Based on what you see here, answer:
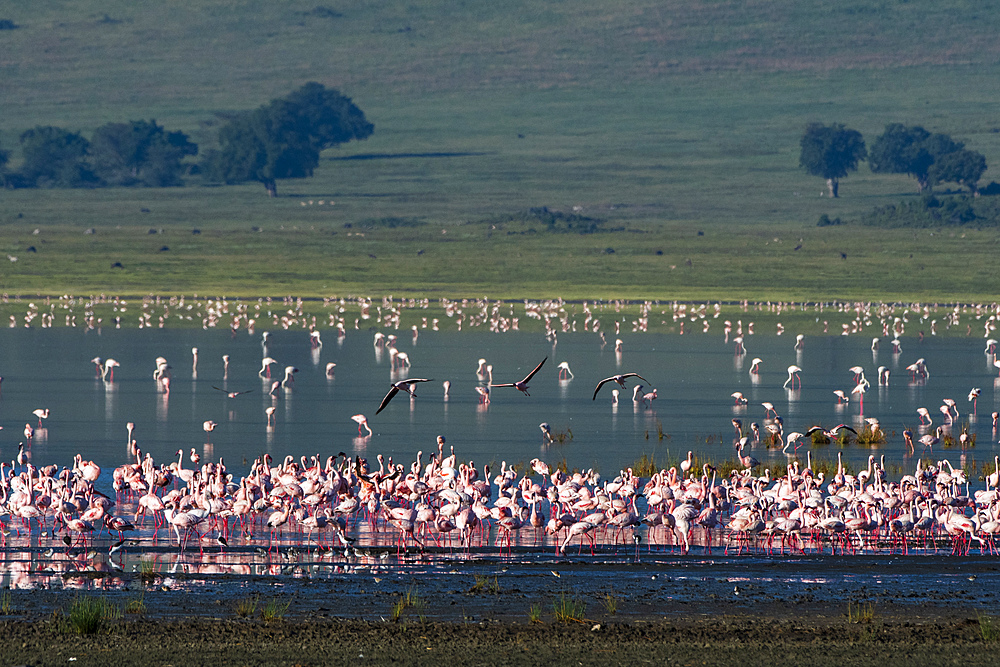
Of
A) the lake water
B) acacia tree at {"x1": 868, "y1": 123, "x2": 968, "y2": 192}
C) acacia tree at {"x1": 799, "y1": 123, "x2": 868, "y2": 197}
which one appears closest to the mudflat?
the lake water

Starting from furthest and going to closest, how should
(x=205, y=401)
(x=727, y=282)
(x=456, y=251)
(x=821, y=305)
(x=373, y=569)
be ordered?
(x=456, y=251) → (x=727, y=282) → (x=821, y=305) → (x=205, y=401) → (x=373, y=569)

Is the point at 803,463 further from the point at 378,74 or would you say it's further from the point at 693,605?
the point at 378,74

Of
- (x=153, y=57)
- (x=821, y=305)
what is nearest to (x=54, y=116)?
(x=153, y=57)

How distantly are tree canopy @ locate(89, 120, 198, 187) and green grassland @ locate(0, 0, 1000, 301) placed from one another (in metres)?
5.23

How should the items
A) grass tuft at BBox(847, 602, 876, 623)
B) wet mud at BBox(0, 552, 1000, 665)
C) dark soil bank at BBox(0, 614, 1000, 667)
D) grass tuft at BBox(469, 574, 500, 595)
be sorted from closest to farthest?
dark soil bank at BBox(0, 614, 1000, 667) < wet mud at BBox(0, 552, 1000, 665) < grass tuft at BBox(847, 602, 876, 623) < grass tuft at BBox(469, 574, 500, 595)

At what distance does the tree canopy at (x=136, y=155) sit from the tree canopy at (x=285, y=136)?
3.45 m

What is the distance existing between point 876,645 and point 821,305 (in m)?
54.7

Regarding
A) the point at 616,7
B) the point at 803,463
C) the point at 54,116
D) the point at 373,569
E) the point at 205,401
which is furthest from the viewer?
the point at 616,7

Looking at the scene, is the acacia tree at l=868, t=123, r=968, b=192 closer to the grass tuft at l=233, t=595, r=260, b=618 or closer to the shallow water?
the shallow water

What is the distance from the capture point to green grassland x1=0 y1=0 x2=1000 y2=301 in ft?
265

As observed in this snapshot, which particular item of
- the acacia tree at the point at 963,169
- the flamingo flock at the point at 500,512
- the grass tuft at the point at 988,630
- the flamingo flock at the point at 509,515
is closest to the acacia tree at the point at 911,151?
the acacia tree at the point at 963,169

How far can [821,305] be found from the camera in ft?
219

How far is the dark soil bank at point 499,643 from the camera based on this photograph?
40.6 feet

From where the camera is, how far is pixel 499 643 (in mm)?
12820
